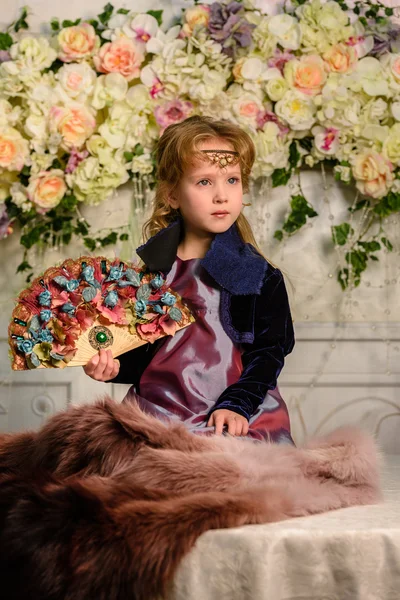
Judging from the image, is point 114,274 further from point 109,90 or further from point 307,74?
point 307,74

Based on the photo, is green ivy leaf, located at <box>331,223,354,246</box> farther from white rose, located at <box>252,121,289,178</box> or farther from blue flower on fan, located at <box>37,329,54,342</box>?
blue flower on fan, located at <box>37,329,54,342</box>

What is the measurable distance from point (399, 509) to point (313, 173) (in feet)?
5.60

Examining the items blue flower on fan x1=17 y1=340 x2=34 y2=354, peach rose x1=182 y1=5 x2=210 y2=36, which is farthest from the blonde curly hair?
peach rose x1=182 y1=5 x2=210 y2=36

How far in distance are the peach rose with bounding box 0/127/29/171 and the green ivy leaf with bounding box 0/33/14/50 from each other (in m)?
0.30

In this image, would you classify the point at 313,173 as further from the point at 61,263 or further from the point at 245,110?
the point at 61,263

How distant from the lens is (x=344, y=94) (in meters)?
2.81

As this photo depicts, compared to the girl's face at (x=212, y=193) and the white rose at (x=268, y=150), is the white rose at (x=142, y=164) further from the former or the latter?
the girl's face at (x=212, y=193)

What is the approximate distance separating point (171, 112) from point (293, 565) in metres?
1.85

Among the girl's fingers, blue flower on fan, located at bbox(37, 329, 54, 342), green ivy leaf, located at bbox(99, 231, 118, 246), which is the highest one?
green ivy leaf, located at bbox(99, 231, 118, 246)

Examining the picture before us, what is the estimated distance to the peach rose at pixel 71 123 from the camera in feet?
9.30

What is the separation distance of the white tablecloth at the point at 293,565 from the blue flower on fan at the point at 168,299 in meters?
0.61

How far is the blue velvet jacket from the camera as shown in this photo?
1.80 meters

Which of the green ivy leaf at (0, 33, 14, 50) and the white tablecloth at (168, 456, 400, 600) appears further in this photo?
the green ivy leaf at (0, 33, 14, 50)

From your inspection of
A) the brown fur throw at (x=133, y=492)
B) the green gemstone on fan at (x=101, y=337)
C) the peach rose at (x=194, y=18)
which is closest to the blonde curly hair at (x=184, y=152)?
the green gemstone on fan at (x=101, y=337)
